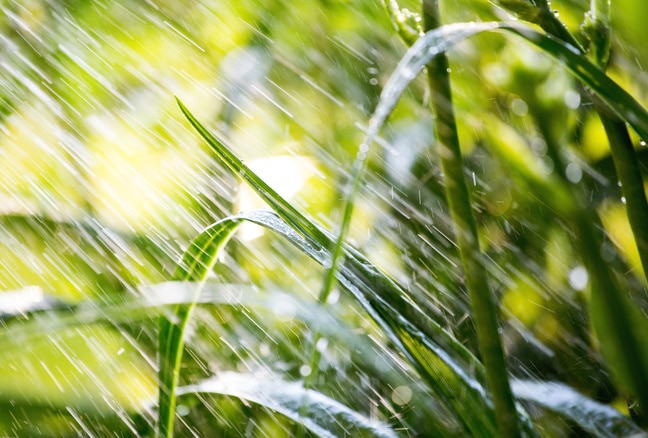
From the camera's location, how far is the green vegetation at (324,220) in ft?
0.79

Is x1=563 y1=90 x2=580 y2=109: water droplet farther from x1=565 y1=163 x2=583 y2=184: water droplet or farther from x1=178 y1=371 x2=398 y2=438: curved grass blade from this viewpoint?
x1=178 y1=371 x2=398 y2=438: curved grass blade

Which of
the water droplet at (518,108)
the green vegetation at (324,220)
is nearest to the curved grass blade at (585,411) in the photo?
the green vegetation at (324,220)

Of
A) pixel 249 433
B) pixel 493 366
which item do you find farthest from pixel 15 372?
pixel 493 366

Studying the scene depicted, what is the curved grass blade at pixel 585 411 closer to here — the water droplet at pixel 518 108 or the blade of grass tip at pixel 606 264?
the blade of grass tip at pixel 606 264

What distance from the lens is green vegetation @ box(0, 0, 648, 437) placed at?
24 centimetres

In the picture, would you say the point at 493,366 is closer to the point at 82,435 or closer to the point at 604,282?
the point at 604,282

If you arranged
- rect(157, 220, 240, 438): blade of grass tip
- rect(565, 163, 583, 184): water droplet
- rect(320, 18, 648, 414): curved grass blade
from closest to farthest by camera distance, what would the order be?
1. rect(320, 18, 648, 414): curved grass blade
2. rect(157, 220, 240, 438): blade of grass tip
3. rect(565, 163, 583, 184): water droplet

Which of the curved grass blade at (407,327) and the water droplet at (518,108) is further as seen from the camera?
the water droplet at (518,108)

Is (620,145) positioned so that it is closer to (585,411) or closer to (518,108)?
(585,411)

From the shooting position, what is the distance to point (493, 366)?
205 mm

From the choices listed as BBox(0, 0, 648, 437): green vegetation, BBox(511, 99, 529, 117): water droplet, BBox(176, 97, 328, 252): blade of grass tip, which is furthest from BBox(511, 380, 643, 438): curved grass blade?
BBox(511, 99, 529, 117): water droplet

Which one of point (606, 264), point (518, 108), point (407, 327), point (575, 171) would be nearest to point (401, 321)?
point (407, 327)

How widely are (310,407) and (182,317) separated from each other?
0.09m

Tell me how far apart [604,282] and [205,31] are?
26.7 inches
